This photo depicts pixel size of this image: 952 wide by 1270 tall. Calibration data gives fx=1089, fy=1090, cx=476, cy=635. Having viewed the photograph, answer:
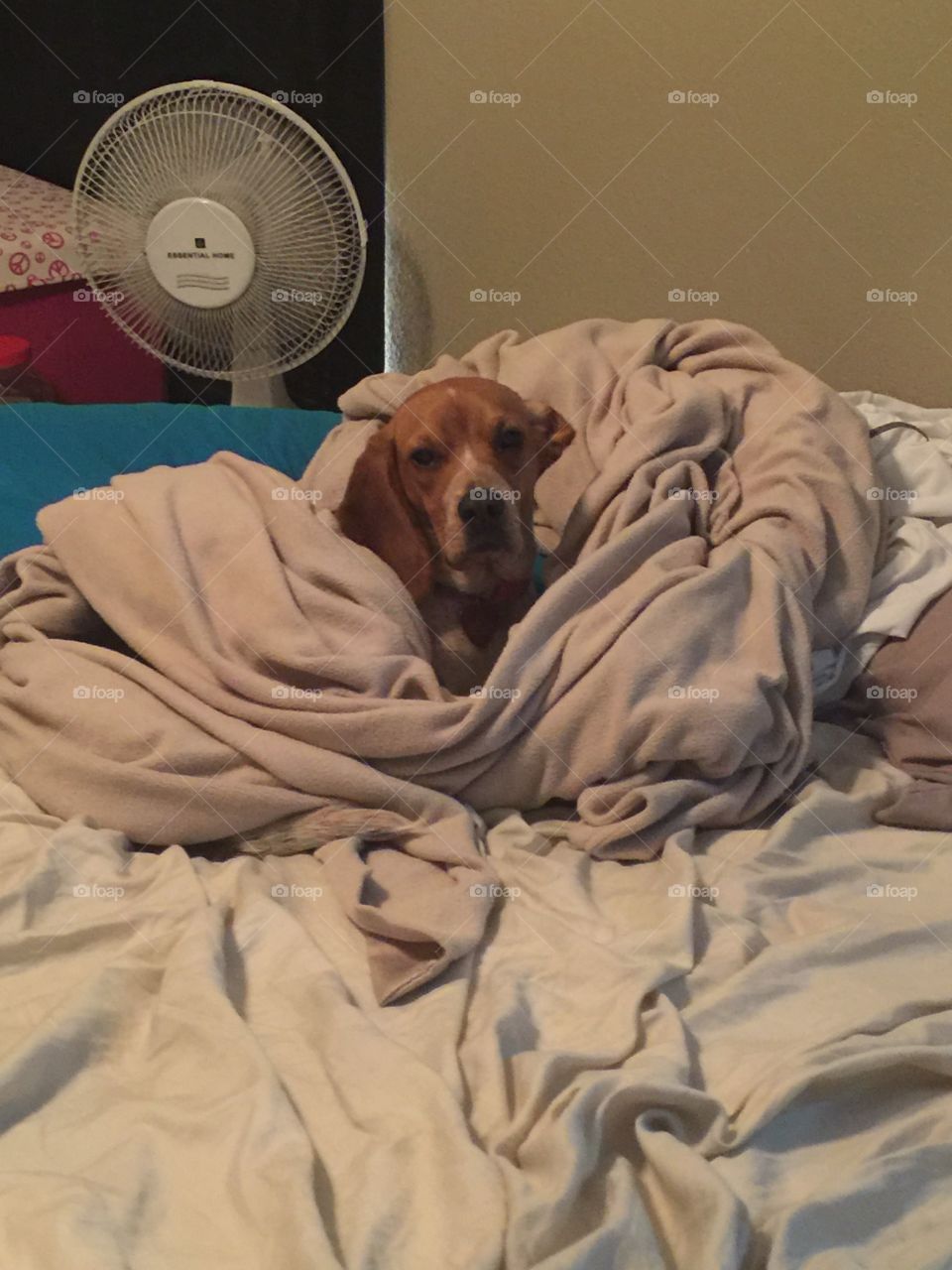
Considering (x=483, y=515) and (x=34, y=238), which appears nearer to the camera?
(x=483, y=515)

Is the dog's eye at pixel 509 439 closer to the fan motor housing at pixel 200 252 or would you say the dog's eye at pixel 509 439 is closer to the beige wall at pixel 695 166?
the fan motor housing at pixel 200 252

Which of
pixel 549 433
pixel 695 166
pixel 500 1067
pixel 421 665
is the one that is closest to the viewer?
pixel 500 1067

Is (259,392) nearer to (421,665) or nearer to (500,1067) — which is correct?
(421,665)

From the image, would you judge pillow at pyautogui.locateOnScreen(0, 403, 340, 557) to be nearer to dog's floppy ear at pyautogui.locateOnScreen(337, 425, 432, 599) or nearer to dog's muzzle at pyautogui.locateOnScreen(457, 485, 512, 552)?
dog's floppy ear at pyautogui.locateOnScreen(337, 425, 432, 599)

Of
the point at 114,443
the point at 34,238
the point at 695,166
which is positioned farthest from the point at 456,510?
the point at 34,238

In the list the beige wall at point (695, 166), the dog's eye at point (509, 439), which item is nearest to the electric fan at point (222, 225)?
the beige wall at point (695, 166)

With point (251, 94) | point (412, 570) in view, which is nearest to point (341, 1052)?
point (412, 570)

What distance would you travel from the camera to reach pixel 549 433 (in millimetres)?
1722

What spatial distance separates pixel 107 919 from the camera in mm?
1174

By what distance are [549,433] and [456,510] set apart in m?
0.25

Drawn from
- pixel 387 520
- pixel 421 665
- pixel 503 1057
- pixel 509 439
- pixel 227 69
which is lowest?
pixel 503 1057

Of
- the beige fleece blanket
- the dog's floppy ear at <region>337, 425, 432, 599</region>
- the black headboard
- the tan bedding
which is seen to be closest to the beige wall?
the black headboard

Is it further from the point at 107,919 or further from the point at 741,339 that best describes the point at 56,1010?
the point at 741,339

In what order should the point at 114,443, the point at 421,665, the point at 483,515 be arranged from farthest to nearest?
the point at 114,443 → the point at 483,515 → the point at 421,665
